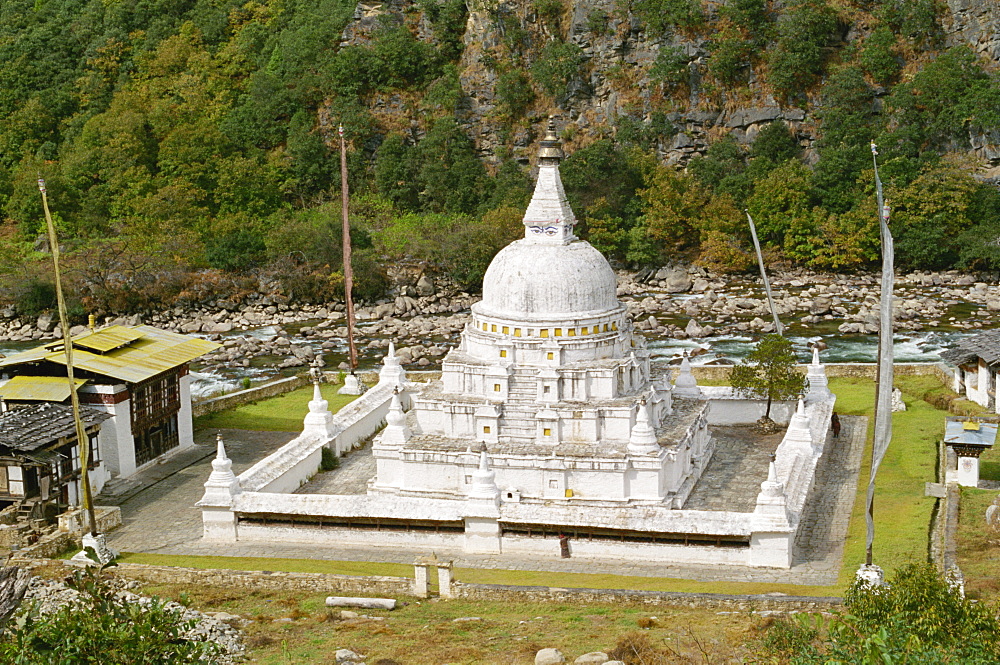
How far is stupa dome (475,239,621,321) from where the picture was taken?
111 ft

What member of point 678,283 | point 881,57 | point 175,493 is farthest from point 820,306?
point 175,493

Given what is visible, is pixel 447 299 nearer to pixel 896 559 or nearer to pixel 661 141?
pixel 661 141

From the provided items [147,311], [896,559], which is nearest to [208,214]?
[147,311]

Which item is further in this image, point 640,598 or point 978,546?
point 978,546

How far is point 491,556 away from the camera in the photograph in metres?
30.3

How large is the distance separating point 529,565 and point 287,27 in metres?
71.9

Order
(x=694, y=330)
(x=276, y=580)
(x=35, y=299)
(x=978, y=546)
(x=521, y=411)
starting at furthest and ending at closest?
(x=35, y=299) < (x=694, y=330) < (x=521, y=411) < (x=978, y=546) < (x=276, y=580)

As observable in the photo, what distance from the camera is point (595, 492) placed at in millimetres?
31578

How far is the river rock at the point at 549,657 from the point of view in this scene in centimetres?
2261

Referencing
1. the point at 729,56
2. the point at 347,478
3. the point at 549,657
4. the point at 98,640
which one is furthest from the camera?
the point at 729,56

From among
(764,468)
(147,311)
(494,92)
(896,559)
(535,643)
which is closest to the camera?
(535,643)

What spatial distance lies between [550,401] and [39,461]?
41.3ft

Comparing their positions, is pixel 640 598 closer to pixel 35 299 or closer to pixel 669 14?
pixel 35 299

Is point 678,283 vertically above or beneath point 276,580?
above
